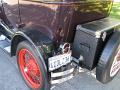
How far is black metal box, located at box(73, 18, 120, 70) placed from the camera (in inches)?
97.2

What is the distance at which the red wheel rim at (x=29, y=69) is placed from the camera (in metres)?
2.84

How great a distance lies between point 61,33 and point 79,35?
10.1 inches

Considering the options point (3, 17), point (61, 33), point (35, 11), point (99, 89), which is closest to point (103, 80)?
point (99, 89)

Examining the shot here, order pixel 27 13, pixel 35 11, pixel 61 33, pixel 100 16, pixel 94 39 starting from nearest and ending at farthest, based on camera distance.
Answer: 1. pixel 94 39
2. pixel 61 33
3. pixel 35 11
4. pixel 27 13
5. pixel 100 16

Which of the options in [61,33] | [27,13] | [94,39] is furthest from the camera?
[27,13]

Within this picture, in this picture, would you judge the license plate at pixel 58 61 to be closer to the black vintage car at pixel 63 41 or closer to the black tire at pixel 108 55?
the black vintage car at pixel 63 41

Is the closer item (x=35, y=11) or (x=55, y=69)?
(x=55, y=69)

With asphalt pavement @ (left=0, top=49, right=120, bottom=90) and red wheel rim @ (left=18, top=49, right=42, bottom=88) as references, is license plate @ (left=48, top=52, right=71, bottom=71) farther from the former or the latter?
asphalt pavement @ (left=0, top=49, right=120, bottom=90)

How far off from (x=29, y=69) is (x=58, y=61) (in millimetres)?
687

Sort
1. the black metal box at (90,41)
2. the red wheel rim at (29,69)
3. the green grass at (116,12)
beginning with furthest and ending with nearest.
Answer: the green grass at (116,12), the red wheel rim at (29,69), the black metal box at (90,41)

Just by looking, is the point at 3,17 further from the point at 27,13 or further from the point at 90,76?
the point at 90,76

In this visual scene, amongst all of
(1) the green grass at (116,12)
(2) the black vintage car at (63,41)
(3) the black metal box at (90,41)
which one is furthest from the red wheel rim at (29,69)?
(1) the green grass at (116,12)

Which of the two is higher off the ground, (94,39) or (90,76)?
(94,39)

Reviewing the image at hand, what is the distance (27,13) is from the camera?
9.76 ft
